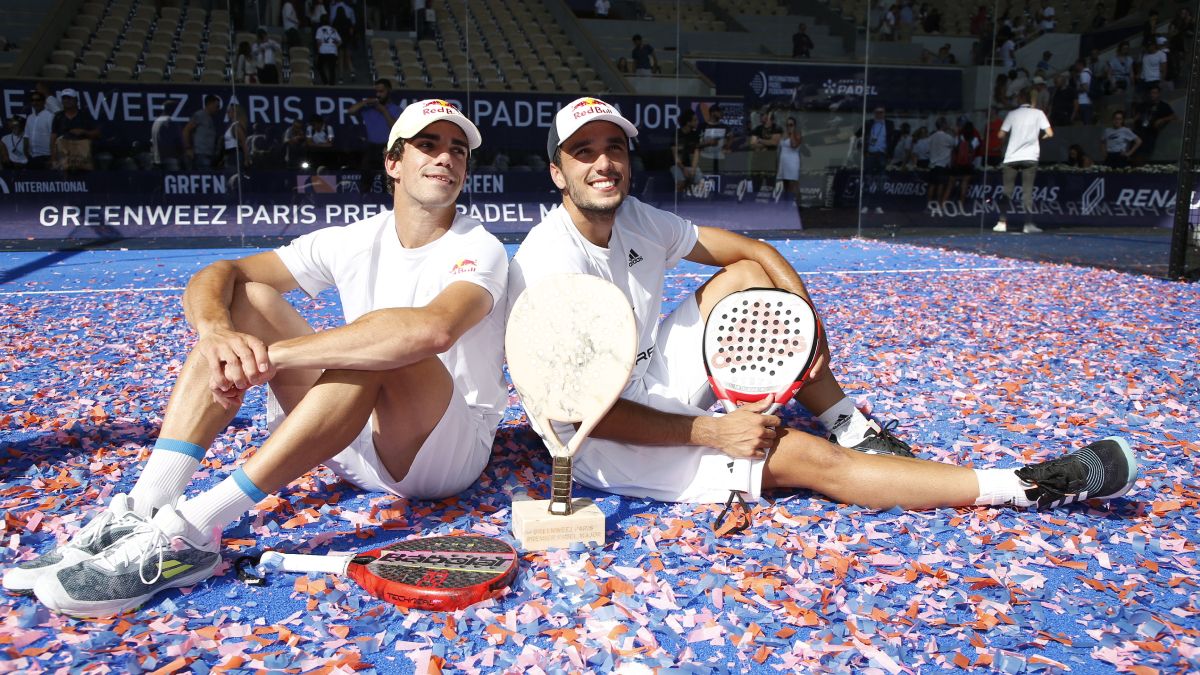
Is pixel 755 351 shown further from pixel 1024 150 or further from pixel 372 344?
pixel 1024 150

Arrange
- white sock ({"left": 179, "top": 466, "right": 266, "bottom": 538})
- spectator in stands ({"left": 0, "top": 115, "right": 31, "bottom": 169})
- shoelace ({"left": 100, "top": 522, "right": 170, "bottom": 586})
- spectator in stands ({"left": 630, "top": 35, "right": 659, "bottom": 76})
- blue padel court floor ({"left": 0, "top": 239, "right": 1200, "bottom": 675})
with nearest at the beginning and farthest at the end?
1. blue padel court floor ({"left": 0, "top": 239, "right": 1200, "bottom": 675})
2. shoelace ({"left": 100, "top": 522, "right": 170, "bottom": 586})
3. white sock ({"left": 179, "top": 466, "right": 266, "bottom": 538})
4. spectator in stands ({"left": 0, "top": 115, "right": 31, "bottom": 169})
5. spectator in stands ({"left": 630, "top": 35, "right": 659, "bottom": 76})

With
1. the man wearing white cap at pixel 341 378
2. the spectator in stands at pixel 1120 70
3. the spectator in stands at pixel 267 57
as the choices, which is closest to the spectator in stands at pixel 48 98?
the spectator in stands at pixel 267 57

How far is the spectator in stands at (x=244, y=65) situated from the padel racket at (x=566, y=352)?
967 centimetres

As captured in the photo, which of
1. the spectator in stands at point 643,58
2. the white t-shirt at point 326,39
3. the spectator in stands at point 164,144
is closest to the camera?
the spectator in stands at point 164,144

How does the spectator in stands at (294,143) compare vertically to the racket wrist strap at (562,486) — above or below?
above

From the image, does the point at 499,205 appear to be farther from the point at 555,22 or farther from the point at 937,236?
the point at 937,236

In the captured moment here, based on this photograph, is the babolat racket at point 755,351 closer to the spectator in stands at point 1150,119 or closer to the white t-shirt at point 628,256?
the white t-shirt at point 628,256

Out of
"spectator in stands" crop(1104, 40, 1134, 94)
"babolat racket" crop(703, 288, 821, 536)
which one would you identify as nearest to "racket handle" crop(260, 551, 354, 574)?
"babolat racket" crop(703, 288, 821, 536)

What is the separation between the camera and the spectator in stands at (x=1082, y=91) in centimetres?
1109

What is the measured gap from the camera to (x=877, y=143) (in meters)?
12.4

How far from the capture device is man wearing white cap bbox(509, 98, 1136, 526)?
262 centimetres

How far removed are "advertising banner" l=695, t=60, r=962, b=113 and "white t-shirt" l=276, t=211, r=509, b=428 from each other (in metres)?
10.0

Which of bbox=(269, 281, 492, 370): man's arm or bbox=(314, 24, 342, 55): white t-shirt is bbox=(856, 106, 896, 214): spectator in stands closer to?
bbox=(314, 24, 342, 55): white t-shirt

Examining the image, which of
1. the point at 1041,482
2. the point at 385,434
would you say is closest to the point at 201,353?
the point at 385,434
